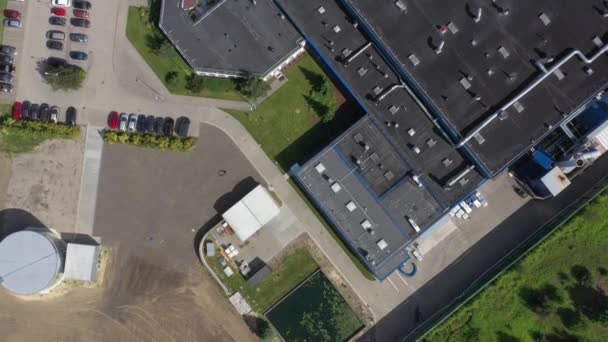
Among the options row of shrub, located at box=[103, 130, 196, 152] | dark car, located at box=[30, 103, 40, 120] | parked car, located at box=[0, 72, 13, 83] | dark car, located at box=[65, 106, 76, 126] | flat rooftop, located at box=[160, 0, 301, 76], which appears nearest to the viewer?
flat rooftop, located at box=[160, 0, 301, 76]

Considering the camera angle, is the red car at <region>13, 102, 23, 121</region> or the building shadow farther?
the red car at <region>13, 102, 23, 121</region>

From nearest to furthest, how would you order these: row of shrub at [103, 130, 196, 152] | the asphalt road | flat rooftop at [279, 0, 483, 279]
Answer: flat rooftop at [279, 0, 483, 279]
the asphalt road
row of shrub at [103, 130, 196, 152]

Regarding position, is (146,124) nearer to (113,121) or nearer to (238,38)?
(113,121)

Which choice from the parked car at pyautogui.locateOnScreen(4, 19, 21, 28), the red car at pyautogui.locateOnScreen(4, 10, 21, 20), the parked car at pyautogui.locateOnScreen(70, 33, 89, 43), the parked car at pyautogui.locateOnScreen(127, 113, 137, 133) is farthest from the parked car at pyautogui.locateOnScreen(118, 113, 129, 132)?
the red car at pyautogui.locateOnScreen(4, 10, 21, 20)

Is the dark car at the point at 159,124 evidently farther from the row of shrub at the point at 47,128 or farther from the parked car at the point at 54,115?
the parked car at the point at 54,115

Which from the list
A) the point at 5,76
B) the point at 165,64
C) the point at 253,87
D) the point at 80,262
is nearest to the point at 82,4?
the point at 165,64

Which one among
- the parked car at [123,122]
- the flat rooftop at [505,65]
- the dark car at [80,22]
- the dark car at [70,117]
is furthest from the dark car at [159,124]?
the flat rooftop at [505,65]

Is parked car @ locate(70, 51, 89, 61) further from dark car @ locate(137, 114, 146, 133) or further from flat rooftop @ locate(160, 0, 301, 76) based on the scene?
flat rooftop @ locate(160, 0, 301, 76)
